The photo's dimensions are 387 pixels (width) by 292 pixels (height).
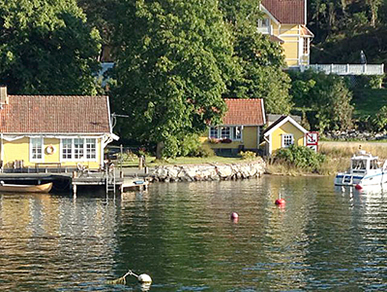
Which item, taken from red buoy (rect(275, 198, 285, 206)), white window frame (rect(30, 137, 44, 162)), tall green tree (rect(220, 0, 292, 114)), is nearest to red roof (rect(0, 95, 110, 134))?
white window frame (rect(30, 137, 44, 162))

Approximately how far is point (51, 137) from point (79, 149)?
181 cm

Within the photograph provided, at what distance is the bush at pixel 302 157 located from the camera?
69.9m

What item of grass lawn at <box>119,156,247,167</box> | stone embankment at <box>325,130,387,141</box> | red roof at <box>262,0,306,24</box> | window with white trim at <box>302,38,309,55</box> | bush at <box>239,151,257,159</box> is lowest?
grass lawn at <box>119,156,247,167</box>

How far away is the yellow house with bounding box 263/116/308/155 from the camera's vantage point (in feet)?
237

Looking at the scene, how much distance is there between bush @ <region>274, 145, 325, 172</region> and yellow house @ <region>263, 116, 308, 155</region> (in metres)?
1.20

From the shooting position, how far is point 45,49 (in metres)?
72.4

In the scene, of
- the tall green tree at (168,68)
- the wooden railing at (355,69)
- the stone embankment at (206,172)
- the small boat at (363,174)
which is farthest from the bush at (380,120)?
the tall green tree at (168,68)

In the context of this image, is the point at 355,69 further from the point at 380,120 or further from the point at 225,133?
the point at 225,133

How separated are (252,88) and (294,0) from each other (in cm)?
2208

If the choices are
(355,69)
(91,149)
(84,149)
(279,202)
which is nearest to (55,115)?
(84,149)

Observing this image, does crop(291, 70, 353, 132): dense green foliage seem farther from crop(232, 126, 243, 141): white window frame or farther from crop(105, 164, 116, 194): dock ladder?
crop(105, 164, 116, 194): dock ladder

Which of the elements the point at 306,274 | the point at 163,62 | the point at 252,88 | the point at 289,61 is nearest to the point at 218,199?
the point at 163,62

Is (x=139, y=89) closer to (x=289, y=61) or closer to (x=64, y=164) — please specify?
(x=64, y=164)

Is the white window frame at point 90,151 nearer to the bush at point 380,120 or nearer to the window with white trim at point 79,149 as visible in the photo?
the window with white trim at point 79,149
